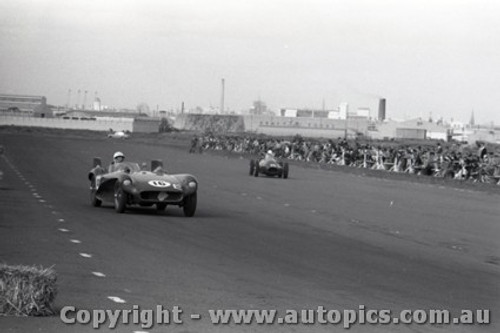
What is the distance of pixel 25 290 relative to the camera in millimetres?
9289

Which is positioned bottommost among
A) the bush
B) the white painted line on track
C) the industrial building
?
the industrial building

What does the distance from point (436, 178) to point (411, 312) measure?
3444 centimetres

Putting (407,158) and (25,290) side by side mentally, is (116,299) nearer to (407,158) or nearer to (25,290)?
Answer: (25,290)

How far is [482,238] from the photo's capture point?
20938mm

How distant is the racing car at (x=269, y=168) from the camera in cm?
4419

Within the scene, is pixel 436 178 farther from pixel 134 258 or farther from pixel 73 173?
pixel 134 258

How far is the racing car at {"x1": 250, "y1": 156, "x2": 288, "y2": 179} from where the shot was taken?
4419 cm

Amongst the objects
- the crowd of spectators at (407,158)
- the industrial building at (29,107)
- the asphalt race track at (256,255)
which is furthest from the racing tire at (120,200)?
the industrial building at (29,107)

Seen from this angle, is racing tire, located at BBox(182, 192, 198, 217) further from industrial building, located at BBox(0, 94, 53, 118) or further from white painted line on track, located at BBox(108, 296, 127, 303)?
industrial building, located at BBox(0, 94, 53, 118)

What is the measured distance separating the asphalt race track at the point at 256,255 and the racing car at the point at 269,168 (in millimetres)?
13603

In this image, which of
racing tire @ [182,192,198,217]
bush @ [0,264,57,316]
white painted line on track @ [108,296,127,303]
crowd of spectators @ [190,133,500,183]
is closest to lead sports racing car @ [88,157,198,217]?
racing tire @ [182,192,198,217]

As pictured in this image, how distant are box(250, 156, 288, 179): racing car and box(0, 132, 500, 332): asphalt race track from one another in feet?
44.6

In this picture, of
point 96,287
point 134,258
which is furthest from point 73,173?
point 96,287

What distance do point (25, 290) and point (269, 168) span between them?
35.3 metres
